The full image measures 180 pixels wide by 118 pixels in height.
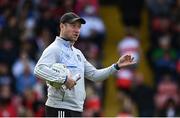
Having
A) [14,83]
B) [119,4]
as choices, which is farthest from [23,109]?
[119,4]

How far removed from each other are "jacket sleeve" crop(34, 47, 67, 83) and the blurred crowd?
546 cm

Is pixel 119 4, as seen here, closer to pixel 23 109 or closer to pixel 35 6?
pixel 35 6

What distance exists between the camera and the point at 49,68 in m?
7.96

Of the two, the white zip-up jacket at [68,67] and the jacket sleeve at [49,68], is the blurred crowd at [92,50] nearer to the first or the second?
the white zip-up jacket at [68,67]

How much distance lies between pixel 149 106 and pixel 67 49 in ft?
20.4

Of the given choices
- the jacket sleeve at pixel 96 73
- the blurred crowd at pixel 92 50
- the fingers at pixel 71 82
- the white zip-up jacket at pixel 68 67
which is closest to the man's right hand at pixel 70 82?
the fingers at pixel 71 82

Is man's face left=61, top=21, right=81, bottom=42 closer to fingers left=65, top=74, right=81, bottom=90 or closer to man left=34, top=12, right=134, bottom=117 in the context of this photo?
man left=34, top=12, right=134, bottom=117

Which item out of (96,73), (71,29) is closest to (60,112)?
(96,73)

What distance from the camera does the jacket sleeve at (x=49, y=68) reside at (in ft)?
25.8

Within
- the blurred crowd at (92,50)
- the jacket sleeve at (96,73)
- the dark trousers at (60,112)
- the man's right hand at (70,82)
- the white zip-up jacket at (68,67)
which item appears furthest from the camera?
the blurred crowd at (92,50)

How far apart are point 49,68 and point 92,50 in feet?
23.3

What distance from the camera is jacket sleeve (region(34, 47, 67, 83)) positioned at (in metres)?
7.87

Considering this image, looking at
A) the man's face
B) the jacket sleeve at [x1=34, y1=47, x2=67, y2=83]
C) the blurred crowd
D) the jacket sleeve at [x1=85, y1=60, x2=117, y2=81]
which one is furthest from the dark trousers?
the blurred crowd

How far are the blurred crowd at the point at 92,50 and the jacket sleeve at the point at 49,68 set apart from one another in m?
5.46
